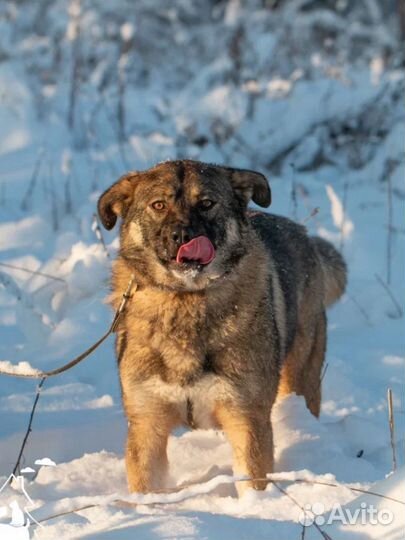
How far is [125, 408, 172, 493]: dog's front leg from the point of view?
4.17 meters

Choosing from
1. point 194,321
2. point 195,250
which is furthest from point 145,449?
point 195,250

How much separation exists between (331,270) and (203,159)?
497 cm

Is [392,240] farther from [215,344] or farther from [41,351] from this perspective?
[215,344]

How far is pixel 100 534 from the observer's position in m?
3.02

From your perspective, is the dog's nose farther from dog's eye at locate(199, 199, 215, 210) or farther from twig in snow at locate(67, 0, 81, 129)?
twig in snow at locate(67, 0, 81, 129)

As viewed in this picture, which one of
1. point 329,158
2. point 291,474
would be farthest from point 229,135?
point 291,474

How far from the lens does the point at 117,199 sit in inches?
171

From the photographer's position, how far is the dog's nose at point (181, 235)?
12.7 ft

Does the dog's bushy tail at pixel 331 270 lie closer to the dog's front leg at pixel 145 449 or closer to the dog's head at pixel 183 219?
the dog's head at pixel 183 219

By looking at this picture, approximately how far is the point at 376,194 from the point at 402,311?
3475 millimetres

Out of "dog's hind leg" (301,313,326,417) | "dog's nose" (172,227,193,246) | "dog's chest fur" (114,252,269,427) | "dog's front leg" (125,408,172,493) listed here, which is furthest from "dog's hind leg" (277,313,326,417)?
"dog's nose" (172,227,193,246)

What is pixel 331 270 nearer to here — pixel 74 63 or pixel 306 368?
pixel 306 368

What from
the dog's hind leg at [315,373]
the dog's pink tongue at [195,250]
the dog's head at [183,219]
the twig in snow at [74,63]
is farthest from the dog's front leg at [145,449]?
the twig in snow at [74,63]

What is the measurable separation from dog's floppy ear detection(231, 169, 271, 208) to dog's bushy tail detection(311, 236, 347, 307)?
54.1 inches
